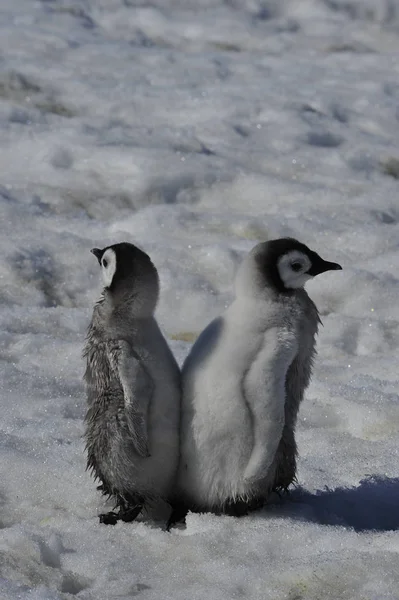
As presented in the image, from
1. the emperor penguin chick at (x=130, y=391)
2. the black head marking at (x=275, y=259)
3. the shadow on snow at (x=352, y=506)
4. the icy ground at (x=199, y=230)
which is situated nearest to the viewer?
the icy ground at (x=199, y=230)

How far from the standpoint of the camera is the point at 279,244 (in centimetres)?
362

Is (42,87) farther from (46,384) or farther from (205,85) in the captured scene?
(46,384)

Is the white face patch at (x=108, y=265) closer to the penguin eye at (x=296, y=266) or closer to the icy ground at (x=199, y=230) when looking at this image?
the penguin eye at (x=296, y=266)

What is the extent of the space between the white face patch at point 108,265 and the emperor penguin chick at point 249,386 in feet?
1.25

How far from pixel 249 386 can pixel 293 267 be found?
442mm

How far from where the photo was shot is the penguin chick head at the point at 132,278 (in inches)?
140

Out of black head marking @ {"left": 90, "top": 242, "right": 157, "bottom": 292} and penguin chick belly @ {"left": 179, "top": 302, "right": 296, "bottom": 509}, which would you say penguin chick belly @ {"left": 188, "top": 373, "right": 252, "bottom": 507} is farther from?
black head marking @ {"left": 90, "top": 242, "right": 157, "bottom": 292}

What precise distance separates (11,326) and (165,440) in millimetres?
2280

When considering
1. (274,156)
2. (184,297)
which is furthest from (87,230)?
(274,156)

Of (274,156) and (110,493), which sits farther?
(274,156)

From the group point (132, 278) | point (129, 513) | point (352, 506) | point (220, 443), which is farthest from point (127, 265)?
point (352, 506)

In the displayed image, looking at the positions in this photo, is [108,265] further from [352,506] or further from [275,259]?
[352,506]

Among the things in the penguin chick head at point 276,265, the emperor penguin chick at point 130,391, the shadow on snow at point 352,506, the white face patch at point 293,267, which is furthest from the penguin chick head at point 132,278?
the shadow on snow at point 352,506

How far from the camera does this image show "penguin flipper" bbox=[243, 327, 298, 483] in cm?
351
